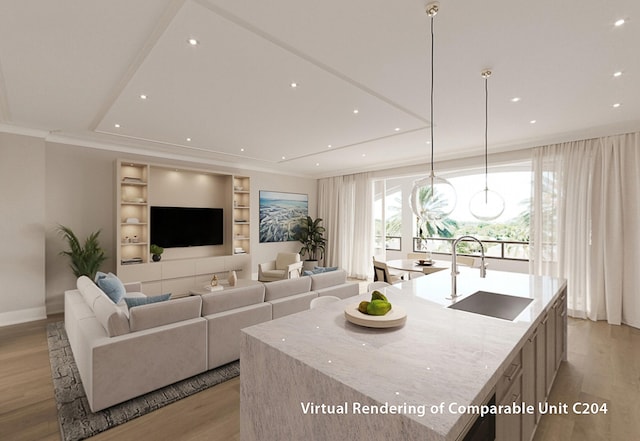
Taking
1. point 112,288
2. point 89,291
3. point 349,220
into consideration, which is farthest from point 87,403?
point 349,220

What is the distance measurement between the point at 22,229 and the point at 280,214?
15.3ft

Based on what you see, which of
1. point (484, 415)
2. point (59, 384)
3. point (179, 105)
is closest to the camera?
point (484, 415)

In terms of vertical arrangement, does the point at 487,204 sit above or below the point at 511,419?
above

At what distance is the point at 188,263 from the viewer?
5.62 m

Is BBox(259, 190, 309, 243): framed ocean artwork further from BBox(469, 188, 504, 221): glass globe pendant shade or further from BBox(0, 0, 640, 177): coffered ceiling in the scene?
BBox(469, 188, 504, 221): glass globe pendant shade

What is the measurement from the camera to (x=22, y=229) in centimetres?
415

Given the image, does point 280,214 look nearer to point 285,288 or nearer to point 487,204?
point 285,288

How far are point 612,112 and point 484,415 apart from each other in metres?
4.34

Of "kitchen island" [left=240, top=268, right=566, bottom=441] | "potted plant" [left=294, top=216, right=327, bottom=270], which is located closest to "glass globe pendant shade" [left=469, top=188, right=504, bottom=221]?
"kitchen island" [left=240, top=268, right=566, bottom=441]

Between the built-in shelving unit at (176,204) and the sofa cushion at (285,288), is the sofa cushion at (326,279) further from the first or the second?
the built-in shelving unit at (176,204)

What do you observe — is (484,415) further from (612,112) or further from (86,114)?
(86,114)

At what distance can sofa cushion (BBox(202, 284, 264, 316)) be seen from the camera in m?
2.79

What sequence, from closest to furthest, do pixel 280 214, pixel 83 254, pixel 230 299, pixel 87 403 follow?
pixel 87 403, pixel 230 299, pixel 83 254, pixel 280 214

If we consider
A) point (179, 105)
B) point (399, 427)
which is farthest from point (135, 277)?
point (399, 427)
